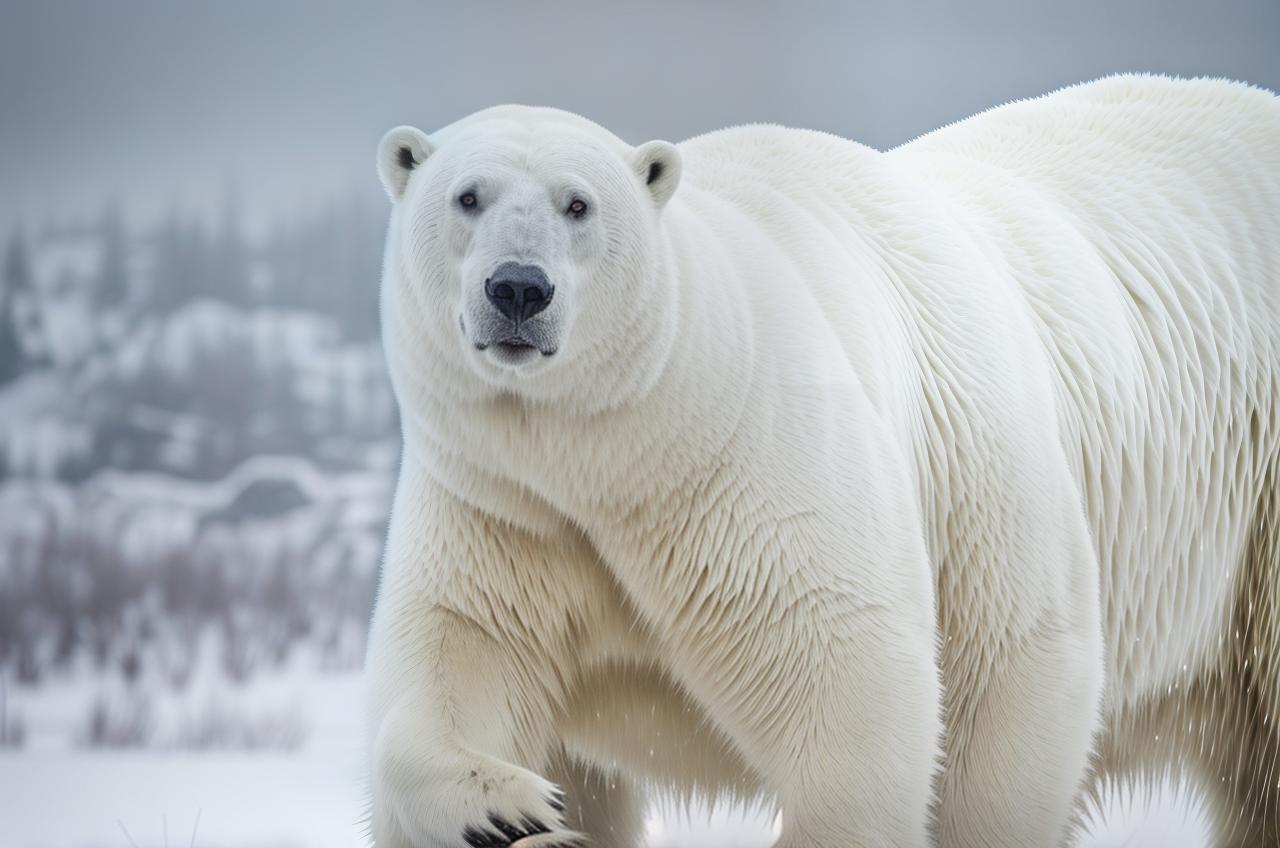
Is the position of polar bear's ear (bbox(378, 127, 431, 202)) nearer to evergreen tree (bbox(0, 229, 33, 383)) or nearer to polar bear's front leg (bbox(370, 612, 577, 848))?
polar bear's front leg (bbox(370, 612, 577, 848))

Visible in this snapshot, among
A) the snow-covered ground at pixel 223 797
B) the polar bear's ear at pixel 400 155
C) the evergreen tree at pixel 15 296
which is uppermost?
the polar bear's ear at pixel 400 155

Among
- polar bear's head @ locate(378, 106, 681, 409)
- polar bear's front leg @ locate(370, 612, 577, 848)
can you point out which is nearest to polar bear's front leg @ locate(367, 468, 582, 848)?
polar bear's front leg @ locate(370, 612, 577, 848)

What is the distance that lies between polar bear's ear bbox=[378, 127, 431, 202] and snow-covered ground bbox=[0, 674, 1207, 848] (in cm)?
198

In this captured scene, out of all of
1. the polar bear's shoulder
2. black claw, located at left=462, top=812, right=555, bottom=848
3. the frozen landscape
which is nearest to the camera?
black claw, located at left=462, top=812, right=555, bottom=848

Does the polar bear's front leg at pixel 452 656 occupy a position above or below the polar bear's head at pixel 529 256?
below

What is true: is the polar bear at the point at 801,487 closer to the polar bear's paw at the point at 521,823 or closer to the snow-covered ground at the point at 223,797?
the polar bear's paw at the point at 521,823

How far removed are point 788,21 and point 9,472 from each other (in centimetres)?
300

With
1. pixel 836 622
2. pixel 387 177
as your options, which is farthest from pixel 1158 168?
pixel 387 177

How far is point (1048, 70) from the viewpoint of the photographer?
17.3 feet

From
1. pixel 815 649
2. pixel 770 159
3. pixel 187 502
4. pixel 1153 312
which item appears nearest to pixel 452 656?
pixel 815 649

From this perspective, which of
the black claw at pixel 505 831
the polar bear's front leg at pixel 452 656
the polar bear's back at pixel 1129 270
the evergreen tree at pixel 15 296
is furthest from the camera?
the evergreen tree at pixel 15 296

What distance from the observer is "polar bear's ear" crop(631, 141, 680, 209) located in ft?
7.69

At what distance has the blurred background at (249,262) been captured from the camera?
474cm

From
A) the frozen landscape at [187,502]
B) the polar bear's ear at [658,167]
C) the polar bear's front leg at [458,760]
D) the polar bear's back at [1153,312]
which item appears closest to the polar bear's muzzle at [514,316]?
the polar bear's ear at [658,167]
